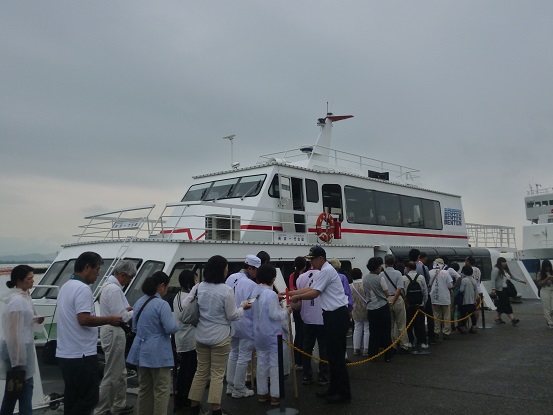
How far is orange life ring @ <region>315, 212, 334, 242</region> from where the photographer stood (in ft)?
38.3

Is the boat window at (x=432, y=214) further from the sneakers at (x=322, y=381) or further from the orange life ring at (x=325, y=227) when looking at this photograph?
the sneakers at (x=322, y=381)

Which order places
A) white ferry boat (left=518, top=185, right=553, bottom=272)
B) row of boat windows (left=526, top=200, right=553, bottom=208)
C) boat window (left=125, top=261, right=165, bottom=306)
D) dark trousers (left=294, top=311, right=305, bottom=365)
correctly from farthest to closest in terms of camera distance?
1. row of boat windows (left=526, top=200, right=553, bottom=208)
2. white ferry boat (left=518, top=185, right=553, bottom=272)
3. dark trousers (left=294, top=311, right=305, bottom=365)
4. boat window (left=125, top=261, right=165, bottom=306)

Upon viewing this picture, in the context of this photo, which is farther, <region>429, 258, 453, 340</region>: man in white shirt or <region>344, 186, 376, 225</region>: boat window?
<region>344, 186, 376, 225</region>: boat window

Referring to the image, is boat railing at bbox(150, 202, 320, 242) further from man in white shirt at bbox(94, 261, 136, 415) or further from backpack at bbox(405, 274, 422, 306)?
man in white shirt at bbox(94, 261, 136, 415)

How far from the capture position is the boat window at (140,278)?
7902mm

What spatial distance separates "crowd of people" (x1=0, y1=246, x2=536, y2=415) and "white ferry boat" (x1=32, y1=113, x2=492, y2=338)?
1.67 m

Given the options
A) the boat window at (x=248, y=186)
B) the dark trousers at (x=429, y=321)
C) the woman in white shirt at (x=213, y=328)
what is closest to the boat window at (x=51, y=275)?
the boat window at (x=248, y=186)

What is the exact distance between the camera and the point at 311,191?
12758 mm

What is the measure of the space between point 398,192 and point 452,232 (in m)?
3.74

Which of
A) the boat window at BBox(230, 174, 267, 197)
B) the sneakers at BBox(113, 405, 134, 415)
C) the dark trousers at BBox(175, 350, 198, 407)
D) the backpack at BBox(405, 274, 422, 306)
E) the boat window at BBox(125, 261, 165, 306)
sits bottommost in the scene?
the sneakers at BBox(113, 405, 134, 415)

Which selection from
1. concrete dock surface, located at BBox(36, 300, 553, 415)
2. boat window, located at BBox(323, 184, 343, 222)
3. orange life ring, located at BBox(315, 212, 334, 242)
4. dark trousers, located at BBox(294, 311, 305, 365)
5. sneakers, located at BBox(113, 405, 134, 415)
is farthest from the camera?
boat window, located at BBox(323, 184, 343, 222)

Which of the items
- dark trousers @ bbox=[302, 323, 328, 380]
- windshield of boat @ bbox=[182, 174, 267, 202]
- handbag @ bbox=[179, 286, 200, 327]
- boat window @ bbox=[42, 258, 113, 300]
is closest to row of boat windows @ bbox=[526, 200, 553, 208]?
windshield of boat @ bbox=[182, 174, 267, 202]

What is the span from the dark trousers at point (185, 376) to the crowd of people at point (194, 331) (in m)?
0.01

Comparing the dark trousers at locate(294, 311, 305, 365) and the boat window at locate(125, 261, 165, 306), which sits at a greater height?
the boat window at locate(125, 261, 165, 306)
